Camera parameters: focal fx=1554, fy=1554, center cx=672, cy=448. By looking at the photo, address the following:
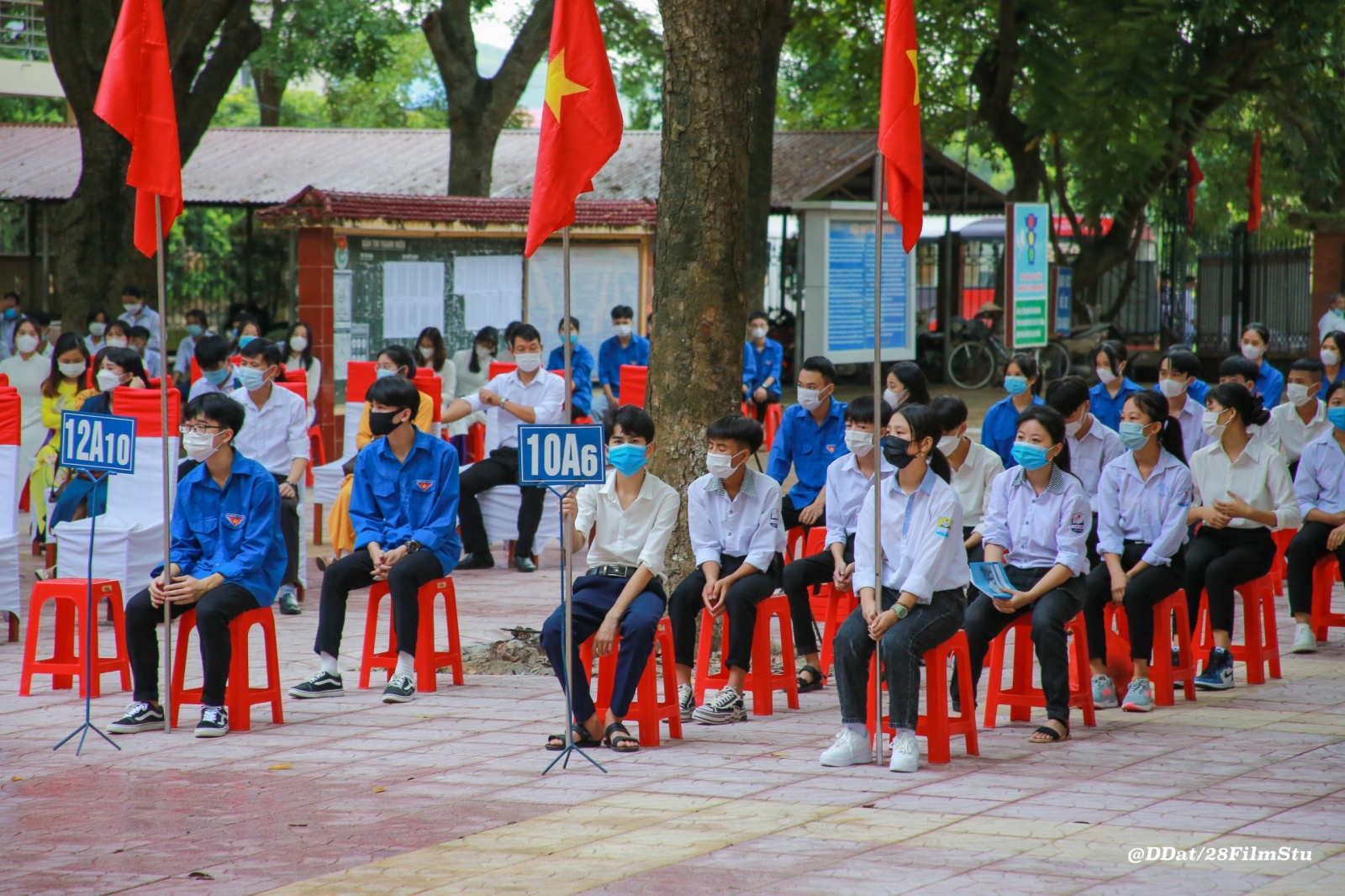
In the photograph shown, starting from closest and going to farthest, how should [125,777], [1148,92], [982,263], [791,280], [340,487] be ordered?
[125,777] → [340,487] → [1148,92] → [791,280] → [982,263]

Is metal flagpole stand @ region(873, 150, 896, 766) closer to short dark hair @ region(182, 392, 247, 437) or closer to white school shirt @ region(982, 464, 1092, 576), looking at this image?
white school shirt @ region(982, 464, 1092, 576)

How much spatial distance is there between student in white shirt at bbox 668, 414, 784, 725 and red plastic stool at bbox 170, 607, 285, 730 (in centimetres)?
185

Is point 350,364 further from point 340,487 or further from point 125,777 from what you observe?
point 125,777

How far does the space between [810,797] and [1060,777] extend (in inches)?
40.2

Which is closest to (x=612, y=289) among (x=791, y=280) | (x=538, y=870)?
(x=791, y=280)

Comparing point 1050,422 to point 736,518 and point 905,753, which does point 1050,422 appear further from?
point 905,753

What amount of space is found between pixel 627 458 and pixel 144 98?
2681 millimetres

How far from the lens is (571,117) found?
21.4 feet

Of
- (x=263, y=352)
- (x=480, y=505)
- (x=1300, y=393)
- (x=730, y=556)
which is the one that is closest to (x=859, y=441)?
(x=730, y=556)

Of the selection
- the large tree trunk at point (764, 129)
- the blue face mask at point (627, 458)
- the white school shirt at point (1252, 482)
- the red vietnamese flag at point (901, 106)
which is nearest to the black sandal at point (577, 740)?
the blue face mask at point (627, 458)

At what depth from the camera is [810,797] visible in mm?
5719

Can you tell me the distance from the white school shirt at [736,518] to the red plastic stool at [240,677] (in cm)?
201

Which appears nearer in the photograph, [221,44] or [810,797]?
[810,797]

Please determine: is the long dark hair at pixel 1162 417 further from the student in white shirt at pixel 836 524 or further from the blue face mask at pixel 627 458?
the blue face mask at pixel 627 458
